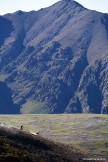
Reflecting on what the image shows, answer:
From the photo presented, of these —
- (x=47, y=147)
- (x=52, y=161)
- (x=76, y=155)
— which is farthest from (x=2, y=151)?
(x=76, y=155)

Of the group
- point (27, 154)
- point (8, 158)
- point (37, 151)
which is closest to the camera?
point (8, 158)

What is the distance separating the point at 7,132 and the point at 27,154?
12.4 m

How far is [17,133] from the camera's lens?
102 meters

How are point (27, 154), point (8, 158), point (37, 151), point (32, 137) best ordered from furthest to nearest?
point (32, 137) < point (37, 151) < point (27, 154) < point (8, 158)

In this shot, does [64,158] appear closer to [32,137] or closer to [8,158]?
[32,137]

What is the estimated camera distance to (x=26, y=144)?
322 feet

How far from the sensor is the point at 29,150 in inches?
3703

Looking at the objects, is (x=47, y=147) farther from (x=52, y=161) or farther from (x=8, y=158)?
(x=8, y=158)

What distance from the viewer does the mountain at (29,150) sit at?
279ft

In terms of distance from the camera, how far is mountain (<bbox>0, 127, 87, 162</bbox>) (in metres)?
84.9

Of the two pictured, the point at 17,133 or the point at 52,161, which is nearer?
the point at 52,161

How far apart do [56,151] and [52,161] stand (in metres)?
9.32

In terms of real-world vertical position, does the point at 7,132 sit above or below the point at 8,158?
above

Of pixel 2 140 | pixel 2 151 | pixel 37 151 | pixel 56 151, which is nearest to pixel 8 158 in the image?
pixel 2 151
